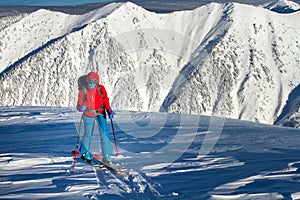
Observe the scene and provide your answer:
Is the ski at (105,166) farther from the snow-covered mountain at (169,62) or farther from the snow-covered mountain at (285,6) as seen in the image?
the snow-covered mountain at (285,6)

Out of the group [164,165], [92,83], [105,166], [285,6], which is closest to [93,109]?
[92,83]

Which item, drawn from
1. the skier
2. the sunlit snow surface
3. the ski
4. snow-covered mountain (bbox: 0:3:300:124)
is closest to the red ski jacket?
the skier

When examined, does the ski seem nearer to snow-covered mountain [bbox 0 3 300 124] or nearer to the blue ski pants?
the blue ski pants

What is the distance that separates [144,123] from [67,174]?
27.0ft

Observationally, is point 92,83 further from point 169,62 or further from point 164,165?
point 169,62

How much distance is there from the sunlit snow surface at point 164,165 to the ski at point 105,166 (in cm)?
16

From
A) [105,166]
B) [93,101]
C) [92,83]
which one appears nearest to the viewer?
[105,166]

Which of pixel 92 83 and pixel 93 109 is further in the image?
pixel 93 109

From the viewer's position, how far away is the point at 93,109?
28.7 ft

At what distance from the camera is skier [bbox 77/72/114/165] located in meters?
8.58

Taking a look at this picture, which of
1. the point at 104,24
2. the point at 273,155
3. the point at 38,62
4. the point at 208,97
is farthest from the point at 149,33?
the point at 273,155

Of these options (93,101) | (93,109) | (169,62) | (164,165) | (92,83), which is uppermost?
(169,62)

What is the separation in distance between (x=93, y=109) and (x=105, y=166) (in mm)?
1457

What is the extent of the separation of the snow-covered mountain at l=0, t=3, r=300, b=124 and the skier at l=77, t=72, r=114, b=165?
86.6 m
